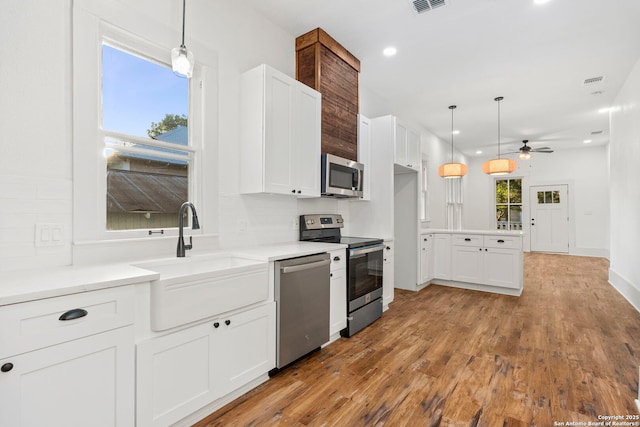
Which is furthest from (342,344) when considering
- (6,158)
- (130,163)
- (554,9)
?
(554,9)

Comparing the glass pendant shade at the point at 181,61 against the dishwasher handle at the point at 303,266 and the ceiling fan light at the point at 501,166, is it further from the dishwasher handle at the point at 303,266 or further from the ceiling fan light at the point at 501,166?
the ceiling fan light at the point at 501,166

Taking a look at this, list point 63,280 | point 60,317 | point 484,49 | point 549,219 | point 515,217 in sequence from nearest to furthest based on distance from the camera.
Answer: point 60,317 → point 63,280 → point 484,49 → point 549,219 → point 515,217

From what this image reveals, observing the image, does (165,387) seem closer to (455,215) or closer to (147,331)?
(147,331)

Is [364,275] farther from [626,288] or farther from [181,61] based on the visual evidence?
[626,288]

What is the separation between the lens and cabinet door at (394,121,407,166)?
4250 millimetres

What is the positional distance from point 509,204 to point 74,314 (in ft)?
36.1

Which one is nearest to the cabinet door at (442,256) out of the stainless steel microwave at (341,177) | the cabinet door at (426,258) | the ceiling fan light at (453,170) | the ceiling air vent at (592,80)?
the cabinet door at (426,258)

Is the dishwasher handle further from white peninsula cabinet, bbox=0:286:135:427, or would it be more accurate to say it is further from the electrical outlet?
the electrical outlet

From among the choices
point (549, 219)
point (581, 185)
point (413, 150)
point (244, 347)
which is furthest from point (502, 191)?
point (244, 347)

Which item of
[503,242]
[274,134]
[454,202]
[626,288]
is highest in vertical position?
[274,134]

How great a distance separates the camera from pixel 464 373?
242 cm

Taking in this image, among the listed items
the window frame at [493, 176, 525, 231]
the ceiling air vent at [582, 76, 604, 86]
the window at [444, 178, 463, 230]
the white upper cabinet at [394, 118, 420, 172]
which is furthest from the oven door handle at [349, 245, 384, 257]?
the window frame at [493, 176, 525, 231]

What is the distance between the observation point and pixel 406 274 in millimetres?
5086

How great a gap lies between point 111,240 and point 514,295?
506 cm
